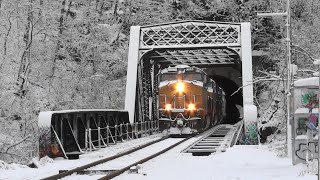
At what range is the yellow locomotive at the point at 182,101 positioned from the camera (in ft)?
89.4

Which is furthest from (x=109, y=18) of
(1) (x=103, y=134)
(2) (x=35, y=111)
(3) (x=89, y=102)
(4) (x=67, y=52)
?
(1) (x=103, y=134)

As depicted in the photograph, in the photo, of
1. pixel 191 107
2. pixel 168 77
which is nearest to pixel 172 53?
pixel 168 77

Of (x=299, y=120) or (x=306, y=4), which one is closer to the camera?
(x=299, y=120)

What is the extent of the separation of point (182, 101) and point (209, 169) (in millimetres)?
15902

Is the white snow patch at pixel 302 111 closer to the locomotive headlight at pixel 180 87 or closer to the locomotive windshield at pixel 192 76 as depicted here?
the locomotive headlight at pixel 180 87

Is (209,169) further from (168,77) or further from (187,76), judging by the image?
(168,77)

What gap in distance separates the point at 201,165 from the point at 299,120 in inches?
111

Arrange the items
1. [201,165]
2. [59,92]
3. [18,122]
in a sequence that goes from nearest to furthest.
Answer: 1. [201,165]
2. [18,122]
3. [59,92]

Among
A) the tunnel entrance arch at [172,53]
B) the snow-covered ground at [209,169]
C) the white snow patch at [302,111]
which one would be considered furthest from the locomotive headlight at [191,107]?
the white snow patch at [302,111]

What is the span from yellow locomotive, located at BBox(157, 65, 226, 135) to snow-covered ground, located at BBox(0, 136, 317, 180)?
10876 mm

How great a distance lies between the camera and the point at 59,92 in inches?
1453

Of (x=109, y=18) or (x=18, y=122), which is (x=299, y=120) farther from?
(x=109, y=18)

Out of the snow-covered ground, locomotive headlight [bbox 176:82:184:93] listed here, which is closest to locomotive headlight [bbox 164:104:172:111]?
locomotive headlight [bbox 176:82:184:93]

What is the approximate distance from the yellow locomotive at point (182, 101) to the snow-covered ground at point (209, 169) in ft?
35.7
